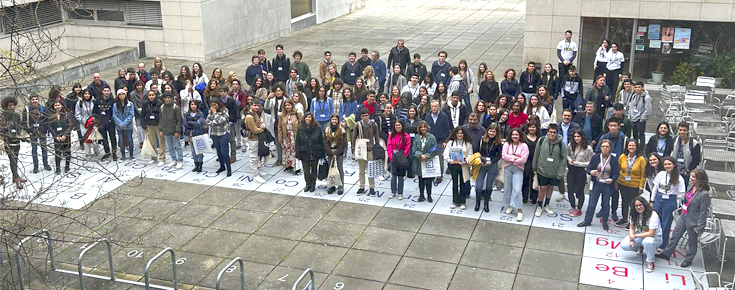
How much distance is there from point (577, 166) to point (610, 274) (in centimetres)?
227

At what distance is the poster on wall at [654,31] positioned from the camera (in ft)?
72.5

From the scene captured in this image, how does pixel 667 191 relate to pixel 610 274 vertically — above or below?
above

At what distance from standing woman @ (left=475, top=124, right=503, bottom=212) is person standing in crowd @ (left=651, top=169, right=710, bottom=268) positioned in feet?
10.4

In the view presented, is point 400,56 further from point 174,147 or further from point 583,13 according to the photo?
point 174,147

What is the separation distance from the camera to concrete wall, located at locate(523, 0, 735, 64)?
21.2 meters

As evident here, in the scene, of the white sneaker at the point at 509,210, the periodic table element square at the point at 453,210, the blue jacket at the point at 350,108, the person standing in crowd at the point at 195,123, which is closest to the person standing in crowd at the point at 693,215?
the white sneaker at the point at 509,210

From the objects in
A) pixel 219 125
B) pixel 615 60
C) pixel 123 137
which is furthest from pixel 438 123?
pixel 615 60

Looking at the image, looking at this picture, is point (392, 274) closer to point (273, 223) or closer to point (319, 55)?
point (273, 223)

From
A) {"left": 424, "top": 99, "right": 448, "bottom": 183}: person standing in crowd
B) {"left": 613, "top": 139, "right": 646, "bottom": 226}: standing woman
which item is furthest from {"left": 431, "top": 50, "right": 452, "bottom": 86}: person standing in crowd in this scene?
{"left": 613, "top": 139, "right": 646, "bottom": 226}: standing woman

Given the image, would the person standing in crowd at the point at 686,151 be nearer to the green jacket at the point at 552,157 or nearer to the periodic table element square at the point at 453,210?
the green jacket at the point at 552,157

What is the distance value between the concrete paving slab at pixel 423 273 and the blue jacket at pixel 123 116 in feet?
25.2

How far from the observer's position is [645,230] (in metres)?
11.7

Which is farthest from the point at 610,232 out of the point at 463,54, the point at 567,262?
the point at 463,54

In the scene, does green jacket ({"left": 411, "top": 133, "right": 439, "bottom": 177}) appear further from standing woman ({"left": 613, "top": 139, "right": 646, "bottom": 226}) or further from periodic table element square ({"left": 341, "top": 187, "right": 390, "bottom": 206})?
standing woman ({"left": 613, "top": 139, "right": 646, "bottom": 226})
